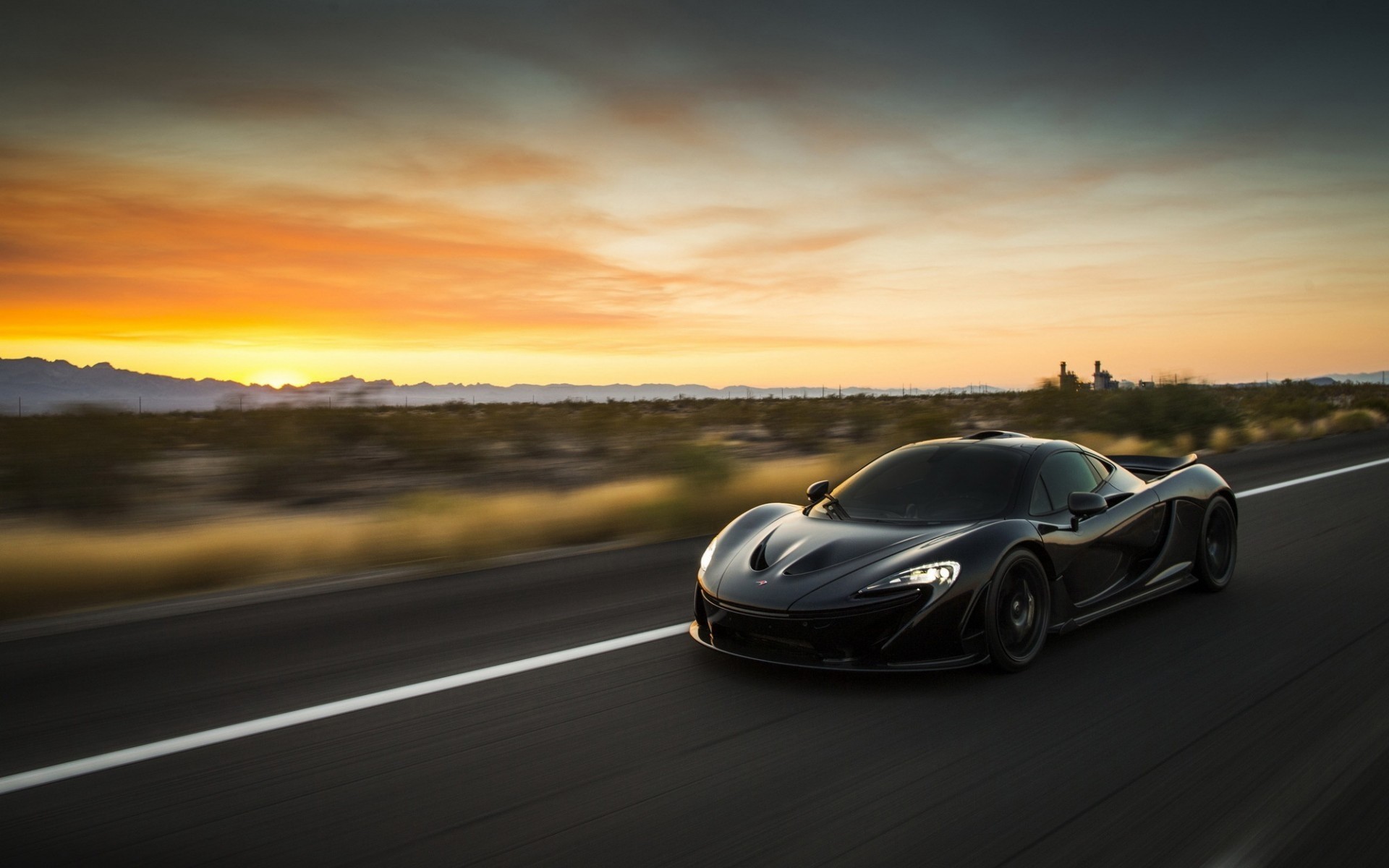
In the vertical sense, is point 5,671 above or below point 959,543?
below

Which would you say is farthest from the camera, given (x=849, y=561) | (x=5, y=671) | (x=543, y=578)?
(x=543, y=578)

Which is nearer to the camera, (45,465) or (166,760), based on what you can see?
(166,760)

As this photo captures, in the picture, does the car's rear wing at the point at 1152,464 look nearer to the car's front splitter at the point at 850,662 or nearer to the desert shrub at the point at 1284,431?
the car's front splitter at the point at 850,662

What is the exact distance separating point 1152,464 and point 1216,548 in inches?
28.6

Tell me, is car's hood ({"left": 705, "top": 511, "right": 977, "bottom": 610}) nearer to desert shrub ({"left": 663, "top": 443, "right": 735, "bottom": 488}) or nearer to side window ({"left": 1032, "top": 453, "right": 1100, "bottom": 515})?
side window ({"left": 1032, "top": 453, "right": 1100, "bottom": 515})

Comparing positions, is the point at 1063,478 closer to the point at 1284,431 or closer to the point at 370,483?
the point at 370,483


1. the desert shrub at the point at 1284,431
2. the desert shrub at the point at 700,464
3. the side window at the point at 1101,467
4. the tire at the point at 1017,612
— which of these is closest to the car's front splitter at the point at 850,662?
the tire at the point at 1017,612

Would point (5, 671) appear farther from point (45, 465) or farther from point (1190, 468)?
point (1190, 468)

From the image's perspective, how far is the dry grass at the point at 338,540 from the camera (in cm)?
819

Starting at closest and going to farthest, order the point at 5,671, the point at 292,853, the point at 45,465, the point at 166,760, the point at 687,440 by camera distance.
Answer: the point at 292,853
the point at 166,760
the point at 5,671
the point at 45,465
the point at 687,440

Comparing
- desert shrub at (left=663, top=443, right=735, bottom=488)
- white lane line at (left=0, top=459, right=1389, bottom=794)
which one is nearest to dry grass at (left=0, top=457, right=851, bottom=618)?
desert shrub at (left=663, top=443, right=735, bottom=488)

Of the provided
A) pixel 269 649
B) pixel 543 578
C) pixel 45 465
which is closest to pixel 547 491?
pixel 45 465

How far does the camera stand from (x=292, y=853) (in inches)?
131

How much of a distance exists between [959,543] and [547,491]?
13.0 metres
